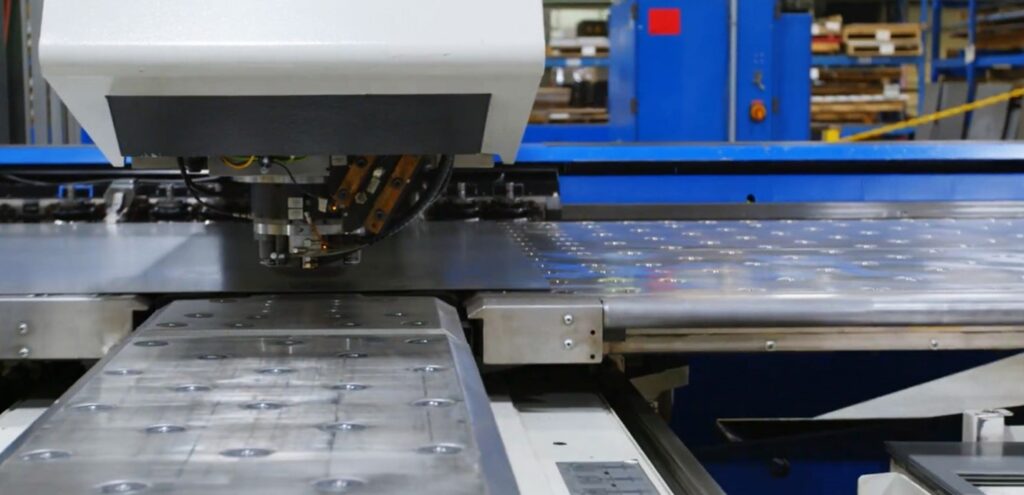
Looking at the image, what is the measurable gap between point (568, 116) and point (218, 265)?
5.11 metres

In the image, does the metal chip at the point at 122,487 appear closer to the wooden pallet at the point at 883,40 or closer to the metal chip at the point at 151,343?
the metal chip at the point at 151,343

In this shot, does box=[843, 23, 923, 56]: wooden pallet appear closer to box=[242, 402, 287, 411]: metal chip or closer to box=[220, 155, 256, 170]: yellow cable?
box=[220, 155, 256, 170]: yellow cable

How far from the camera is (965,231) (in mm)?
2150

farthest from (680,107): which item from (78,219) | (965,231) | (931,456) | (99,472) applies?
(99,472)

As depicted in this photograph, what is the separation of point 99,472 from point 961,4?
798 centimetres

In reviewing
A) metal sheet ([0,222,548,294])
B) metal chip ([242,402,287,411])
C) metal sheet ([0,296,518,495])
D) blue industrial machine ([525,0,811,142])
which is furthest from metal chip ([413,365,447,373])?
blue industrial machine ([525,0,811,142])

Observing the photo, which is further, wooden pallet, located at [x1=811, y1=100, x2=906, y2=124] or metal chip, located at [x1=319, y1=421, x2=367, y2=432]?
wooden pallet, located at [x1=811, y1=100, x2=906, y2=124]

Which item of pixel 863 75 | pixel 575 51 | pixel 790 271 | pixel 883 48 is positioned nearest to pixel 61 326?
pixel 790 271

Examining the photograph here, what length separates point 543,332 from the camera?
1.25 meters

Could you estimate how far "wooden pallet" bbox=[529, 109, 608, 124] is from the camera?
21.5ft

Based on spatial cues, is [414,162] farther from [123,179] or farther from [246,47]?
[123,179]

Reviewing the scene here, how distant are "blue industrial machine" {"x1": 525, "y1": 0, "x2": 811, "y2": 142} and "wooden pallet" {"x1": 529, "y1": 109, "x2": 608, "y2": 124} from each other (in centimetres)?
129

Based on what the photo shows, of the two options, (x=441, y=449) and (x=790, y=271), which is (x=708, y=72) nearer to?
(x=790, y=271)

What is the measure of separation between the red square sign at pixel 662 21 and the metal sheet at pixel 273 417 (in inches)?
144
